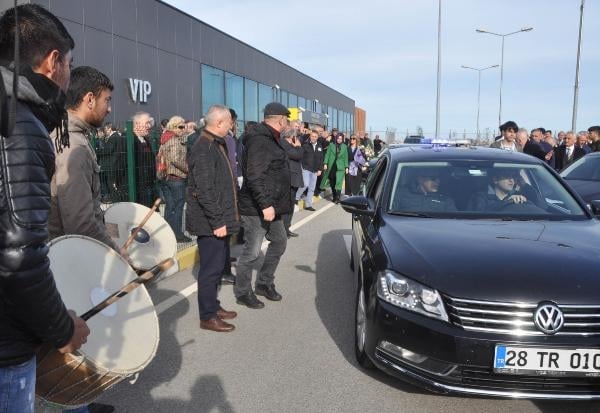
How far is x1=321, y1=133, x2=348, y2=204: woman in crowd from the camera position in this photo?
1459 centimetres

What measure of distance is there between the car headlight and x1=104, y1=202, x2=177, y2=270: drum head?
281 cm

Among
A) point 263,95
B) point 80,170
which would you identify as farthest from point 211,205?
point 263,95

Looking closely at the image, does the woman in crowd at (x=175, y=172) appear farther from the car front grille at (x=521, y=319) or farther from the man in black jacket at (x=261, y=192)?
the car front grille at (x=521, y=319)

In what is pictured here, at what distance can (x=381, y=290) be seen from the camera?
3223 mm

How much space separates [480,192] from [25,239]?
3617mm

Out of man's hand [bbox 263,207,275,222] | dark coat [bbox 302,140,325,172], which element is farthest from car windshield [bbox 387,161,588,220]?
dark coat [bbox 302,140,325,172]

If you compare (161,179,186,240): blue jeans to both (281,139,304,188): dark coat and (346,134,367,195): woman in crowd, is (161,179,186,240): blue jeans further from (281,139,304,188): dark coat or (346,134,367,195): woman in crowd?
(346,134,367,195): woman in crowd

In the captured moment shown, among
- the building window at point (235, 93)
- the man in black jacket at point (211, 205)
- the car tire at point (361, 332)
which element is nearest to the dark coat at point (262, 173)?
the man in black jacket at point (211, 205)

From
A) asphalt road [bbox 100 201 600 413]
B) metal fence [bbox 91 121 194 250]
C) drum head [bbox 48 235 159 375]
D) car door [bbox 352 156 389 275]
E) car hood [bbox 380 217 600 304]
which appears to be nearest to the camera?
drum head [bbox 48 235 159 375]

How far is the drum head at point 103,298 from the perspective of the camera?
7.04ft

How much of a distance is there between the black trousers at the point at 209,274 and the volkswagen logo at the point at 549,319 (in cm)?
264

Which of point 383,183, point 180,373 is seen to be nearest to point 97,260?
point 180,373

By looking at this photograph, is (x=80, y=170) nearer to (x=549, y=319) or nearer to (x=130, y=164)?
(x=549, y=319)

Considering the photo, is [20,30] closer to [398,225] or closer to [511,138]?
[398,225]
